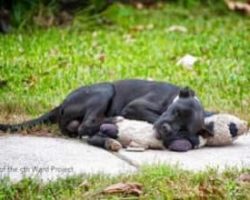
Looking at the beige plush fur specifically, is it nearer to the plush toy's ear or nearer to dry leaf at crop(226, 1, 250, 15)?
the plush toy's ear

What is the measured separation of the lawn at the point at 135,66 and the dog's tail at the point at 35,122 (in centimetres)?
42

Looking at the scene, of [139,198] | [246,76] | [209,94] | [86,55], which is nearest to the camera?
[139,198]

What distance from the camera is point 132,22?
1273 cm

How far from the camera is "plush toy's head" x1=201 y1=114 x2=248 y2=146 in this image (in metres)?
6.40

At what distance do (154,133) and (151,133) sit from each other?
0.03m

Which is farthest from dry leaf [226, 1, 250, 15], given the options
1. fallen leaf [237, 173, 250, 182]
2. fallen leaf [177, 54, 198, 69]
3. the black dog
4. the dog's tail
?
fallen leaf [237, 173, 250, 182]

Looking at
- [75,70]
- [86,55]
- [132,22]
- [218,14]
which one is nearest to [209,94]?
[75,70]

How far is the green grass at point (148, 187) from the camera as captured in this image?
5219 millimetres

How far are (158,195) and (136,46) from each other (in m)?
5.74

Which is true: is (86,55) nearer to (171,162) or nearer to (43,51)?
(43,51)

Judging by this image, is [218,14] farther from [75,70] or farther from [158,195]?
[158,195]

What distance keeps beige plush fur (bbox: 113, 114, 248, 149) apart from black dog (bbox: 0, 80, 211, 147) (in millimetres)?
103

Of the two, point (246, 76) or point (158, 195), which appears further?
point (246, 76)

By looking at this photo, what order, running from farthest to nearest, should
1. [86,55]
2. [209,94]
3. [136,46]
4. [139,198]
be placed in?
[136,46] → [86,55] → [209,94] → [139,198]
